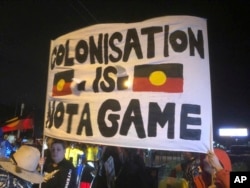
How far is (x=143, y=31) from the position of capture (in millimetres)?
4172

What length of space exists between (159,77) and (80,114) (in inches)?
38.9

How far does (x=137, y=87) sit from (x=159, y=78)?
9.9 inches

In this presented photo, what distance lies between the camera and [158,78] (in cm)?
400

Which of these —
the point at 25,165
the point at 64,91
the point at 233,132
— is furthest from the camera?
the point at 233,132

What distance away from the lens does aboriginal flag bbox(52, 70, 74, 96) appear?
4562 millimetres

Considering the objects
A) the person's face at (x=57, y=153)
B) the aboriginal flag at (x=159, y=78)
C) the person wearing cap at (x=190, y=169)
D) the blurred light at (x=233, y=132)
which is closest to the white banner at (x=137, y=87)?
the aboriginal flag at (x=159, y=78)

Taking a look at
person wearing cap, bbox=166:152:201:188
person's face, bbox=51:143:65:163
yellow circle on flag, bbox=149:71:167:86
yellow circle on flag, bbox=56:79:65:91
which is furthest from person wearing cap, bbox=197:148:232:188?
person's face, bbox=51:143:65:163

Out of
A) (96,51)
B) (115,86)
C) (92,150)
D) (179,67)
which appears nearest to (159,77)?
(179,67)

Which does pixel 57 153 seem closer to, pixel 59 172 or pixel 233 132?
pixel 59 172

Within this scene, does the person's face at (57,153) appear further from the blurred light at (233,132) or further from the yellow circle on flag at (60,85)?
the blurred light at (233,132)

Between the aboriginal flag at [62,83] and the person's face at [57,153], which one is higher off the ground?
the aboriginal flag at [62,83]

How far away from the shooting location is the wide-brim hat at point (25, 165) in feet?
10.8

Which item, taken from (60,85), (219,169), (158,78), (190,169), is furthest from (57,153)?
(219,169)

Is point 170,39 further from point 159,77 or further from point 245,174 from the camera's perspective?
point 245,174
